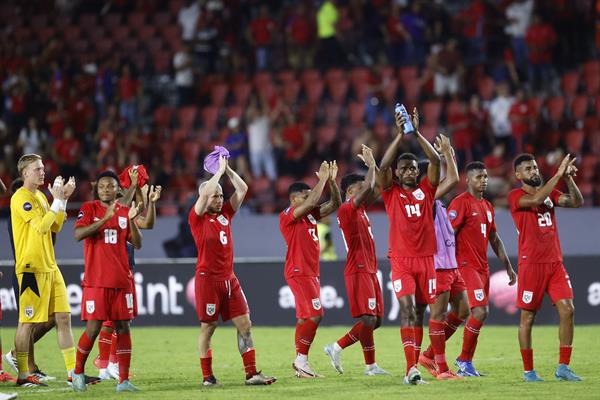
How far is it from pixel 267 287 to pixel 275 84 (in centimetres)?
718

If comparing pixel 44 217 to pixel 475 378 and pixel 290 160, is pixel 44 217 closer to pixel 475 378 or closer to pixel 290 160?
pixel 475 378

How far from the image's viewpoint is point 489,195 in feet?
72.7

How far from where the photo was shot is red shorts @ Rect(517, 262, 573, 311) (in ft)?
40.2

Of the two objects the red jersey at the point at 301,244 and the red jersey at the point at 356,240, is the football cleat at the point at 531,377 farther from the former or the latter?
the red jersey at the point at 301,244

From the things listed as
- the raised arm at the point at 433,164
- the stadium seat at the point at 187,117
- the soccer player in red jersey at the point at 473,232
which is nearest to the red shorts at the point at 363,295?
the soccer player in red jersey at the point at 473,232

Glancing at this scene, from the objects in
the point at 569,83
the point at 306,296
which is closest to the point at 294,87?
the point at 569,83

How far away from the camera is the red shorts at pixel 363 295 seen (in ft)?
43.7

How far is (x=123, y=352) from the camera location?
12.0m

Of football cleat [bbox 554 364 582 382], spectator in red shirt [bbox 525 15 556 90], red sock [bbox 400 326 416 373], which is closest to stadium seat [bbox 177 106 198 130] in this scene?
spectator in red shirt [bbox 525 15 556 90]

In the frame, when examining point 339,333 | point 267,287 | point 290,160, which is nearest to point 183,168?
point 290,160

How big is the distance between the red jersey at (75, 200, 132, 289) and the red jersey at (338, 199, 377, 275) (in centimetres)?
264

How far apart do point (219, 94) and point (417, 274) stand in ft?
49.3

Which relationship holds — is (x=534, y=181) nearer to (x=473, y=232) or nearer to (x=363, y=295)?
(x=473, y=232)

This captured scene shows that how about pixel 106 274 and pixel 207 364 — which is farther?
pixel 207 364
